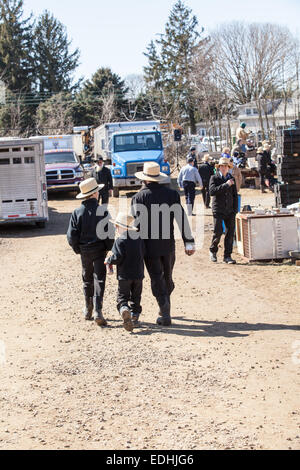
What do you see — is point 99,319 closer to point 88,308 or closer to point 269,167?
point 88,308

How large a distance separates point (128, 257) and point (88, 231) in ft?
2.46

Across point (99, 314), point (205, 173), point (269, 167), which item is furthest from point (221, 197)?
point (269, 167)

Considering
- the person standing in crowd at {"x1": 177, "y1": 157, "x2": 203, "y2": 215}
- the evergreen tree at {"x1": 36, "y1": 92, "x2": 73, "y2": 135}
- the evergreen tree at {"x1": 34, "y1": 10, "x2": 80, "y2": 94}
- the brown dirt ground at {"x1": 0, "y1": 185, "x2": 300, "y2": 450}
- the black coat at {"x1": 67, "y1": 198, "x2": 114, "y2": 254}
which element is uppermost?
the evergreen tree at {"x1": 34, "y1": 10, "x2": 80, "y2": 94}

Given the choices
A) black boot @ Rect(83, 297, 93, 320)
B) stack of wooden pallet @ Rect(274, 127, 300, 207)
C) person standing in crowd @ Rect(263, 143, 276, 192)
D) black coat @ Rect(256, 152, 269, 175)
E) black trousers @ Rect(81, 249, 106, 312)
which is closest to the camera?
black trousers @ Rect(81, 249, 106, 312)

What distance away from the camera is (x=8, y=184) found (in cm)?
1934

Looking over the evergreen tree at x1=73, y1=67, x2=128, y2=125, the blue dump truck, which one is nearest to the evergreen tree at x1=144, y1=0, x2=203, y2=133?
the evergreen tree at x1=73, y1=67, x2=128, y2=125

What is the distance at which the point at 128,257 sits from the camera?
8.24 metres

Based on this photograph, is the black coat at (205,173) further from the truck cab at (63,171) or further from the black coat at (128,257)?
the black coat at (128,257)

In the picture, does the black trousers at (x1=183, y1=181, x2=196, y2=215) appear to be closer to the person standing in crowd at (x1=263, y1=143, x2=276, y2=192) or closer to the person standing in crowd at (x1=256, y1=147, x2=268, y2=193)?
the person standing in crowd at (x1=256, y1=147, x2=268, y2=193)

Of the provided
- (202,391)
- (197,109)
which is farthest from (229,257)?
(197,109)

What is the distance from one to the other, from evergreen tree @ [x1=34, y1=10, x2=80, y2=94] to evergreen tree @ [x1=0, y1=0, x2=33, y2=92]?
99 cm

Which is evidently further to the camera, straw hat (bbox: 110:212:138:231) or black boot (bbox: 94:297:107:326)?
black boot (bbox: 94:297:107:326)

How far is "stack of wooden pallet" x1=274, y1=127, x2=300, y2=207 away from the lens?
1689cm
